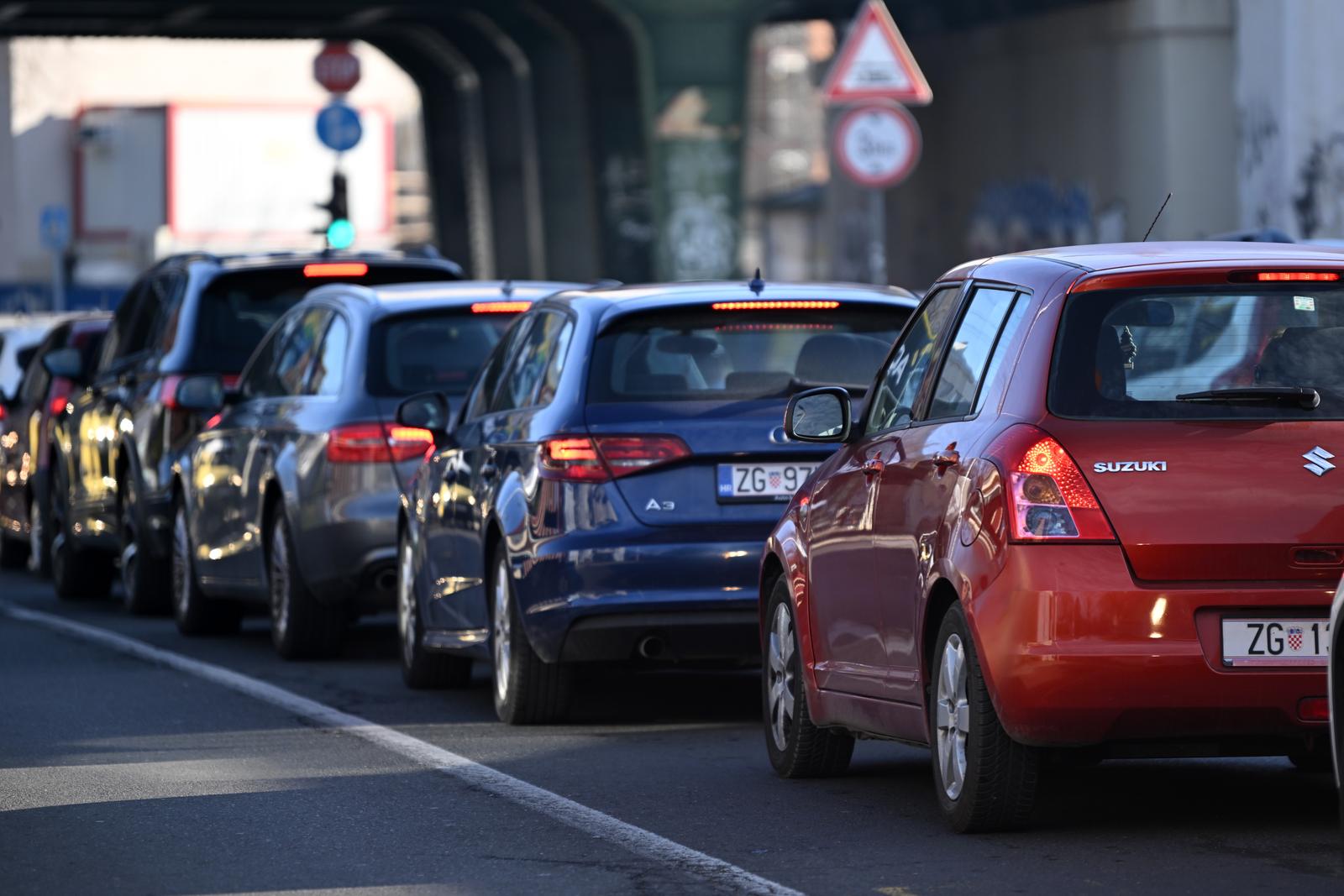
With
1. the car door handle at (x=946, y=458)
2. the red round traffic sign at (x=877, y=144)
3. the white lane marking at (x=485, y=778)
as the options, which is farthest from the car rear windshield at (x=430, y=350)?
the red round traffic sign at (x=877, y=144)

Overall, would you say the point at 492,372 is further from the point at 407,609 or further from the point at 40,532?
the point at 40,532

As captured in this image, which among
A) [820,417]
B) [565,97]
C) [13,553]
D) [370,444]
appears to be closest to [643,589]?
[820,417]

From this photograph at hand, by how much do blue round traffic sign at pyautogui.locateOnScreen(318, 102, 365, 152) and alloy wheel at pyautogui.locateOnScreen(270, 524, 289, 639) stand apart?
1733cm

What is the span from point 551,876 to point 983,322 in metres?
1.99

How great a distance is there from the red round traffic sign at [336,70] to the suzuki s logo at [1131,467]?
25433mm

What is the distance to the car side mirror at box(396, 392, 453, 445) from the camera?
12.4 metres

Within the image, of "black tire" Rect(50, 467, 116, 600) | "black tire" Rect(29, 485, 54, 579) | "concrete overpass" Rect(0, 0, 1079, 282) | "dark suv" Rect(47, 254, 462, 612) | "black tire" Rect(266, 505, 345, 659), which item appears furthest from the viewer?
"concrete overpass" Rect(0, 0, 1079, 282)

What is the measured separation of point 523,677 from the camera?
36.2 ft

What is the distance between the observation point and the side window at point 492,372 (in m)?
12.1

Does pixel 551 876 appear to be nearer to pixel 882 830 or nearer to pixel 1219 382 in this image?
pixel 882 830

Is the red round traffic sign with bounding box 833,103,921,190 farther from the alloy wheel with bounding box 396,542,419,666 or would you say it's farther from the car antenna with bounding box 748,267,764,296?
the car antenna with bounding box 748,267,764,296

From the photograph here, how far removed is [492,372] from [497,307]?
1.49 meters

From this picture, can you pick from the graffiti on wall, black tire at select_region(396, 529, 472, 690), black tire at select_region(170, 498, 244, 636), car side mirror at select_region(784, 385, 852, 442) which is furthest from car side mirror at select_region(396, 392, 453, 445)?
the graffiti on wall

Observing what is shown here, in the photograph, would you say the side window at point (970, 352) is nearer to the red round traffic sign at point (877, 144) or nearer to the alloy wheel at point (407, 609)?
the alloy wheel at point (407, 609)
